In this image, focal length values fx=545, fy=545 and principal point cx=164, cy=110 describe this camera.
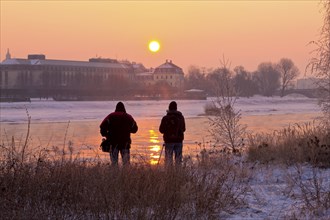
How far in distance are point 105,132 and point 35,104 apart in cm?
5879

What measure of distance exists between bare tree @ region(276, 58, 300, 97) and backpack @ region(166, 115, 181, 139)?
149 meters

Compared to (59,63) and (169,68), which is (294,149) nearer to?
(59,63)

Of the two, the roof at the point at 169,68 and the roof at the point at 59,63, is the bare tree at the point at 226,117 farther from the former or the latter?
the roof at the point at 169,68

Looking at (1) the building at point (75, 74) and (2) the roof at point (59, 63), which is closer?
(1) the building at point (75, 74)

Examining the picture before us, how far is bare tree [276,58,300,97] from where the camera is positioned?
524 feet

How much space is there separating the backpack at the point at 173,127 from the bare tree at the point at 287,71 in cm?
14871

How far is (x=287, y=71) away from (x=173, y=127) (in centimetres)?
15535

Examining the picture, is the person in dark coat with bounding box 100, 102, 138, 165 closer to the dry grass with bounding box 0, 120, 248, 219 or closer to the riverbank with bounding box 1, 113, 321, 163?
the riverbank with bounding box 1, 113, 321, 163

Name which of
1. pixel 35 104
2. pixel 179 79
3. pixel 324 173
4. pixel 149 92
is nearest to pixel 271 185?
pixel 324 173

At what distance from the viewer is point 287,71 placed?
163 meters

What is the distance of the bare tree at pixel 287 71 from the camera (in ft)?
524

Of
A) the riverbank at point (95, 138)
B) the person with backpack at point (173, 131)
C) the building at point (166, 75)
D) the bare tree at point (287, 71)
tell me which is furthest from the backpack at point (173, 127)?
the building at point (166, 75)

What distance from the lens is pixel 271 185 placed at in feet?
34.6

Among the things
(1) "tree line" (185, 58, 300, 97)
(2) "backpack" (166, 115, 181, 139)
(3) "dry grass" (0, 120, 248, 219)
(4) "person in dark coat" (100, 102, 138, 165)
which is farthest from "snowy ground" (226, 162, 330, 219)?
(1) "tree line" (185, 58, 300, 97)
